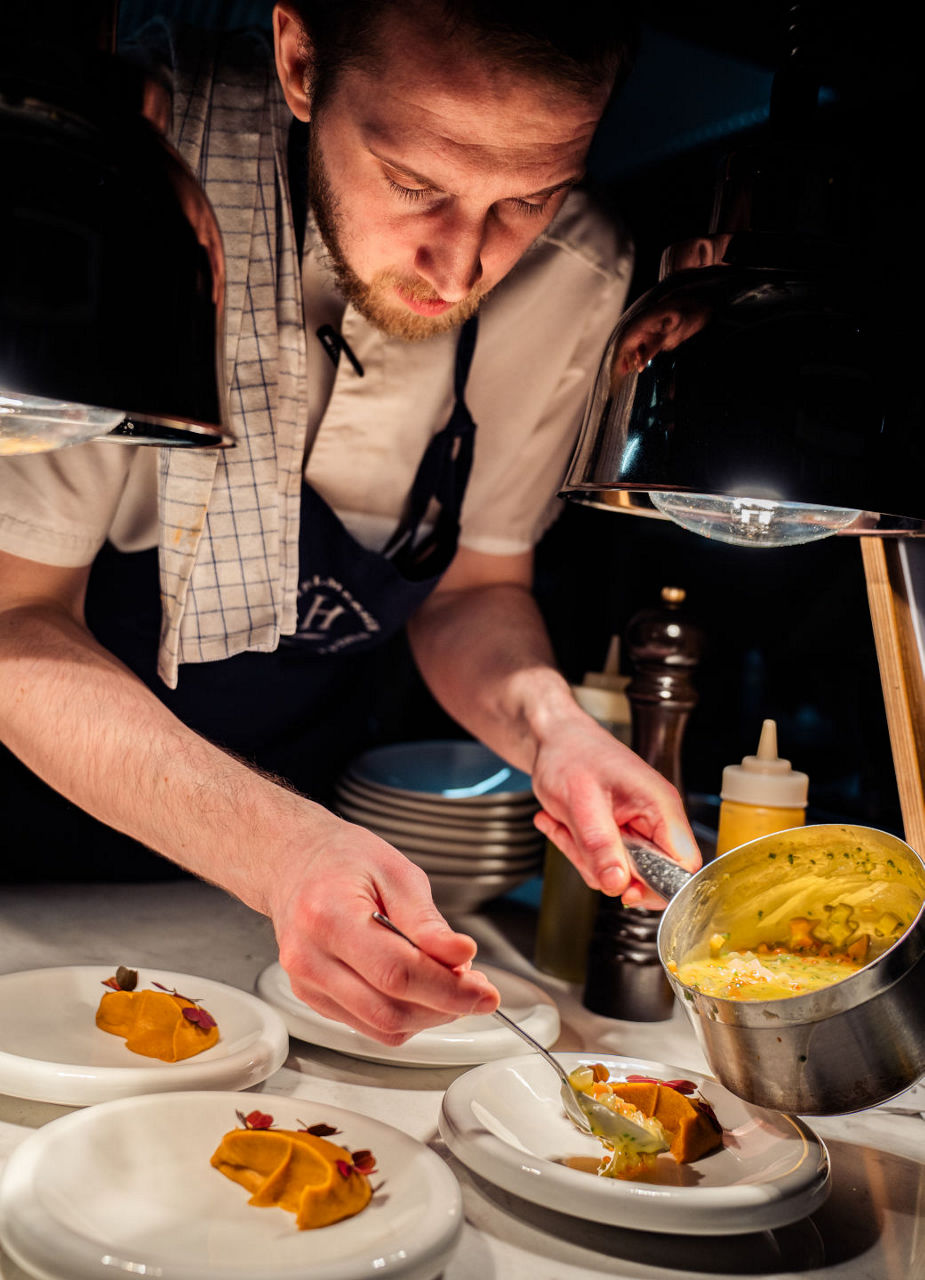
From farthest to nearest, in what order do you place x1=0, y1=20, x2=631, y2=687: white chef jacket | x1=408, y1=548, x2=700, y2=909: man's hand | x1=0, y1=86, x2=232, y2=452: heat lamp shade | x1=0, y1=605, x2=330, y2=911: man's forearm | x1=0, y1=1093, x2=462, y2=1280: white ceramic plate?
1. x1=0, y1=20, x2=631, y2=687: white chef jacket
2. x1=408, y1=548, x2=700, y2=909: man's hand
3. x1=0, y1=605, x2=330, y2=911: man's forearm
4. x1=0, y1=1093, x2=462, y2=1280: white ceramic plate
5. x1=0, y1=86, x2=232, y2=452: heat lamp shade

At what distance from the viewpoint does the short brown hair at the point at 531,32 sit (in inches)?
42.8

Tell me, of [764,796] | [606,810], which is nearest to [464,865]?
[606,810]

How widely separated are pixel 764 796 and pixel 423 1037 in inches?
18.2

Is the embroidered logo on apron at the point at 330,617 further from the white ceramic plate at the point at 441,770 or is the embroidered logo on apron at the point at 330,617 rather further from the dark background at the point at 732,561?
the dark background at the point at 732,561

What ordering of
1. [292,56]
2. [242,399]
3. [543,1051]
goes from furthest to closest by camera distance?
1. [242,399]
2. [292,56]
3. [543,1051]

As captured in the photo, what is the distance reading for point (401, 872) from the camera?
3.04 feet

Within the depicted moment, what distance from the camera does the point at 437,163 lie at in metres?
1.14

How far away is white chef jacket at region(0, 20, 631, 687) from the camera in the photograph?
4.42 ft

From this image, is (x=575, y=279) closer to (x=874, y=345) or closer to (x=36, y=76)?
(x=874, y=345)

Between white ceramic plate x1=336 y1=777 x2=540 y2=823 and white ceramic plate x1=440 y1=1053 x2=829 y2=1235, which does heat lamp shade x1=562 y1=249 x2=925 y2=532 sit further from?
white ceramic plate x1=336 y1=777 x2=540 y2=823

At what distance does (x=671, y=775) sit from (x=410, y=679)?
107 centimetres

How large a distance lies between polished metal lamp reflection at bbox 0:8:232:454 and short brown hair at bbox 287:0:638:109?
548 mm

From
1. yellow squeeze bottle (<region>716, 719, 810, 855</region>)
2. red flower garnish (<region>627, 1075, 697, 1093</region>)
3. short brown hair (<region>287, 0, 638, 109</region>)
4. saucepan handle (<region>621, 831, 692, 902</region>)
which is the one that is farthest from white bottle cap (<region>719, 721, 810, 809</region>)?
short brown hair (<region>287, 0, 638, 109</region>)

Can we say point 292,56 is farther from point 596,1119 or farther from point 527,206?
point 596,1119
